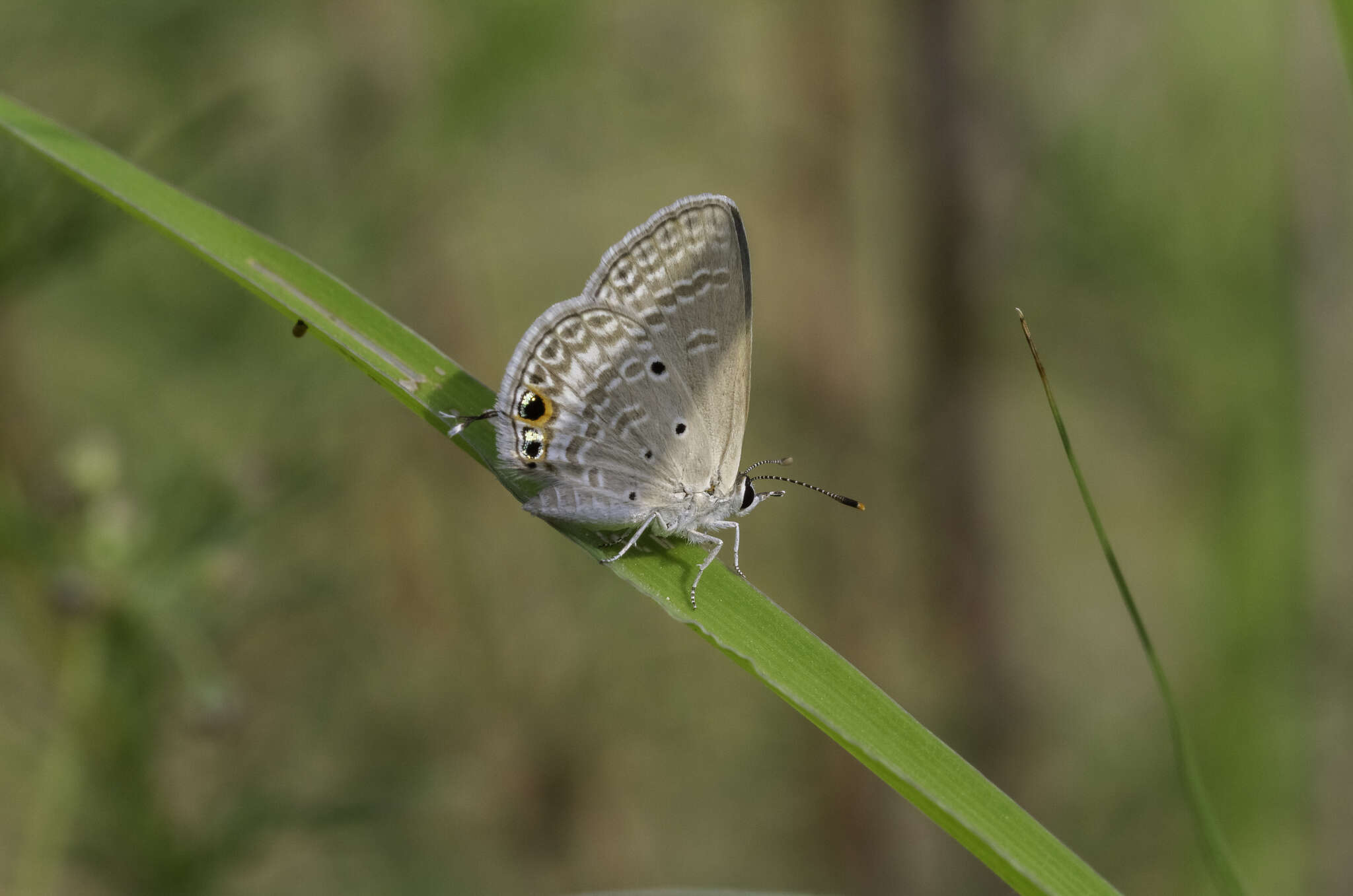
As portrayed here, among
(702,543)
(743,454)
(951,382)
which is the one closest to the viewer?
(702,543)

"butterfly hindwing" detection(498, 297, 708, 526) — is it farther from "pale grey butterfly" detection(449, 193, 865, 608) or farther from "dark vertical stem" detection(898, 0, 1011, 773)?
"dark vertical stem" detection(898, 0, 1011, 773)

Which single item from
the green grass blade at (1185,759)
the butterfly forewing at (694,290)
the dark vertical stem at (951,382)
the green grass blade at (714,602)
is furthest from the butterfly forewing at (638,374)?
the dark vertical stem at (951,382)

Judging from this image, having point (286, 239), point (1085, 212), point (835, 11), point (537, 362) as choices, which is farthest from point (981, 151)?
point (286, 239)

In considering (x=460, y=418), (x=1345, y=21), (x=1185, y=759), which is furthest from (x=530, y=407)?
(x=1345, y=21)

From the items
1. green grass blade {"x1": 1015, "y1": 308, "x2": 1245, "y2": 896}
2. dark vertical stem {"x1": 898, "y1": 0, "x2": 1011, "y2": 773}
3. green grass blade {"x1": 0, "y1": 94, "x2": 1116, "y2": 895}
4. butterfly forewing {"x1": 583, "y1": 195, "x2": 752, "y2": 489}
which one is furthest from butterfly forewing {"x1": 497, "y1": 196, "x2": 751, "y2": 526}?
dark vertical stem {"x1": 898, "y1": 0, "x2": 1011, "y2": 773}

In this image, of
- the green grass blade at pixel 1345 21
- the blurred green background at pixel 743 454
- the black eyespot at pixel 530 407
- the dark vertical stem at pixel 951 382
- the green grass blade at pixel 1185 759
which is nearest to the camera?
the green grass blade at pixel 1185 759

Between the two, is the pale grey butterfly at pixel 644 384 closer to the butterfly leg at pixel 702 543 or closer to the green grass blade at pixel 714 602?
the butterfly leg at pixel 702 543

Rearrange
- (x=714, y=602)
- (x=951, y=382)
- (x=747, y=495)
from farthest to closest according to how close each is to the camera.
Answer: (x=951, y=382) < (x=747, y=495) < (x=714, y=602)

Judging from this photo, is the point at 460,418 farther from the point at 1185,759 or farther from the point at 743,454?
the point at 743,454
